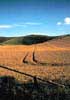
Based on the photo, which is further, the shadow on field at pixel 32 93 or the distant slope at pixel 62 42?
the distant slope at pixel 62 42

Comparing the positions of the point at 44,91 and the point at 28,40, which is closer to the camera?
the point at 44,91

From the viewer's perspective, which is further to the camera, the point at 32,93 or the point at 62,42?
the point at 62,42

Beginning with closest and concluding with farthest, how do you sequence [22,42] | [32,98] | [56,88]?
[32,98] → [56,88] → [22,42]

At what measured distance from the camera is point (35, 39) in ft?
651

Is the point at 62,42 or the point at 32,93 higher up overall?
the point at 32,93

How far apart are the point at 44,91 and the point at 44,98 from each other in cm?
75

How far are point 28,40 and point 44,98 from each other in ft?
600

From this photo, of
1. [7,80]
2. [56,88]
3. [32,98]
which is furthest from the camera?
[7,80]

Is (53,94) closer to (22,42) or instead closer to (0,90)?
(0,90)

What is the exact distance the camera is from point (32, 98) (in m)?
9.76

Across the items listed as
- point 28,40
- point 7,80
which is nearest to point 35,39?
point 28,40

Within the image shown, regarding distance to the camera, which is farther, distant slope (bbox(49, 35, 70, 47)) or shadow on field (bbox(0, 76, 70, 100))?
distant slope (bbox(49, 35, 70, 47))

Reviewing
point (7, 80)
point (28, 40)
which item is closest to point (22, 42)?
point (28, 40)

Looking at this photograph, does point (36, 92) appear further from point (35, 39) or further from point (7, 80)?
point (35, 39)
